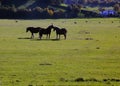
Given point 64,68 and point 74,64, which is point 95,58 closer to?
point 74,64

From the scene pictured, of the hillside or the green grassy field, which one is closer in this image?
the green grassy field

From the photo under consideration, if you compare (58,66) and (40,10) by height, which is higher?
(58,66)

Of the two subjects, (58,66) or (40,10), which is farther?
(40,10)

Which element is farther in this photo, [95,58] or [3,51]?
[3,51]

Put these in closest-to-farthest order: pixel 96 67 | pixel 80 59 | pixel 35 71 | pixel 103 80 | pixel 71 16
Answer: pixel 103 80 → pixel 35 71 → pixel 96 67 → pixel 80 59 → pixel 71 16

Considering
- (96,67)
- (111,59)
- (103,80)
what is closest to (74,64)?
(96,67)

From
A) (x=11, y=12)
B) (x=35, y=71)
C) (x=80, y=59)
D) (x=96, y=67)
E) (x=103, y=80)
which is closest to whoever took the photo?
(x=103, y=80)

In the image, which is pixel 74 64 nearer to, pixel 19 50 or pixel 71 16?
pixel 19 50

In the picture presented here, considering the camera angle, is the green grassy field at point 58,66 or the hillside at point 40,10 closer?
the green grassy field at point 58,66

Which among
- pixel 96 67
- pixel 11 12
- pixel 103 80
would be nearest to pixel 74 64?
pixel 96 67

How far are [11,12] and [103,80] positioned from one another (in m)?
126

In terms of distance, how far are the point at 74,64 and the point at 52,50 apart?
9.77 meters

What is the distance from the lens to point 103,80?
2230 centimetres

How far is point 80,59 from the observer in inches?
1255
